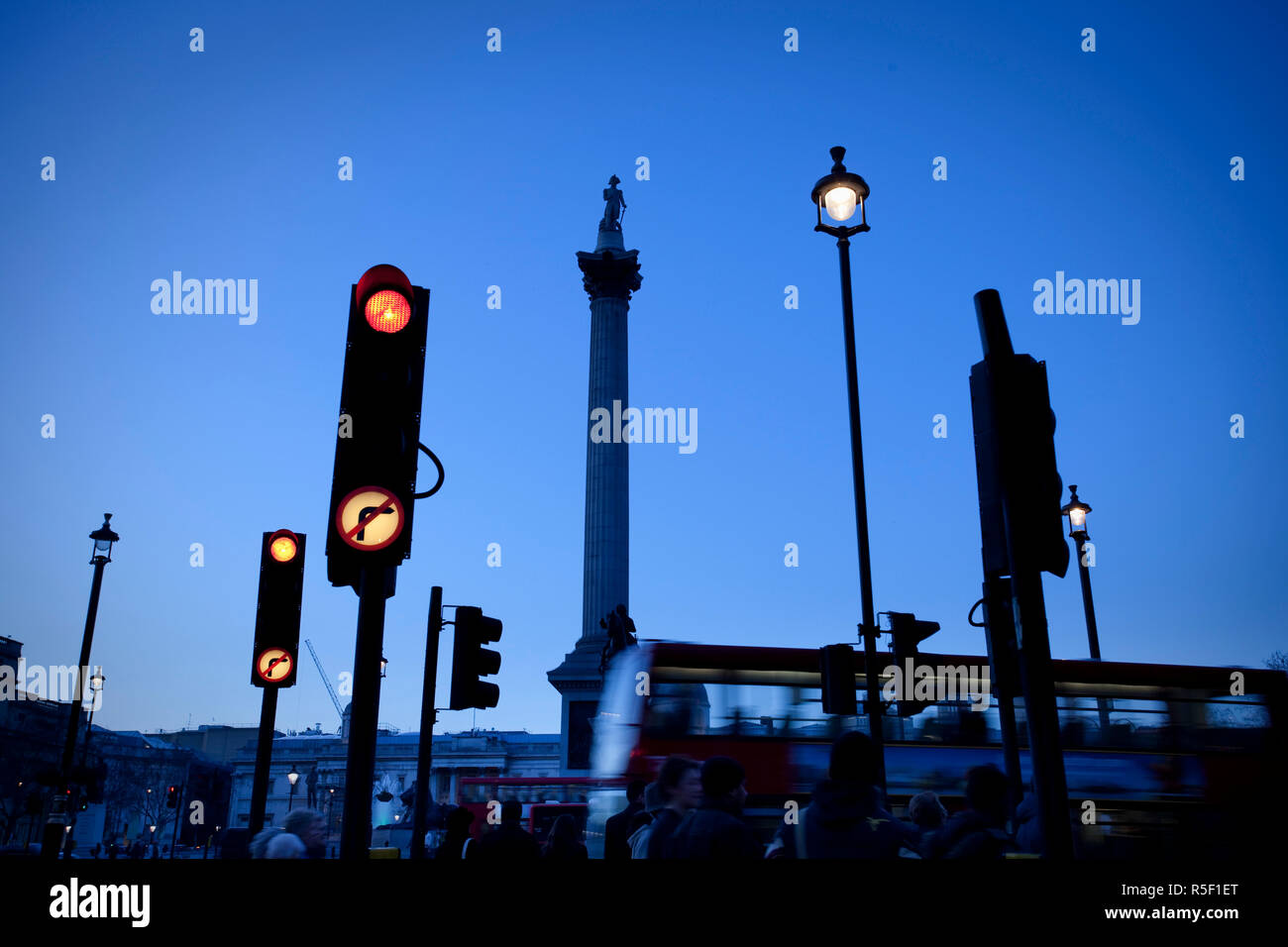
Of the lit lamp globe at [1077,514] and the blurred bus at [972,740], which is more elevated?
the lit lamp globe at [1077,514]

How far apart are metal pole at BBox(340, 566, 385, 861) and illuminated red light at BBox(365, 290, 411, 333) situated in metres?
0.98

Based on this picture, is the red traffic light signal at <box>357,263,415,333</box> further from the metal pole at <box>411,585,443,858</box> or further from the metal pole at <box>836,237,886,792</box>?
the metal pole at <box>411,585,443,858</box>

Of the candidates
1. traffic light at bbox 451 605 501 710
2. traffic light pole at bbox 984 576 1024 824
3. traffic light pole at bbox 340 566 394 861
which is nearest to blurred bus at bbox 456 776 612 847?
traffic light at bbox 451 605 501 710

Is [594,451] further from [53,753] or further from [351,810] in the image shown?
[351,810]

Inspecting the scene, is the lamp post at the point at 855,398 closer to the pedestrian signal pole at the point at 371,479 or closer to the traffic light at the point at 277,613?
the traffic light at the point at 277,613

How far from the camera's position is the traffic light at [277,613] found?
653cm

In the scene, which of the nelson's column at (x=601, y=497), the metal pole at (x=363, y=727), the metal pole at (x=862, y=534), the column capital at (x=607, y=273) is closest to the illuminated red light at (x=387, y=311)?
the metal pole at (x=363, y=727)

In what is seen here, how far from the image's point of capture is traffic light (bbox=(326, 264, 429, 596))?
3.17 metres

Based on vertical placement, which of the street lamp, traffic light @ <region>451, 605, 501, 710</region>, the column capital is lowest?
traffic light @ <region>451, 605, 501, 710</region>

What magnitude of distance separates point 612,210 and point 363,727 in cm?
5861

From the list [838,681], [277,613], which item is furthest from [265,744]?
[838,681]

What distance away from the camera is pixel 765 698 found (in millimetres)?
15867
